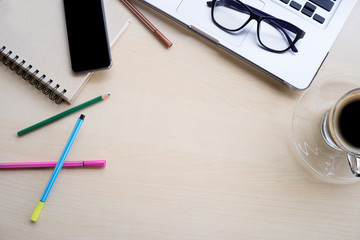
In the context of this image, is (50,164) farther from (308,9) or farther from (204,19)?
(308,9)

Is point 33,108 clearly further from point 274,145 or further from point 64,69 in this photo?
point 274,145

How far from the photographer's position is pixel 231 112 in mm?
638

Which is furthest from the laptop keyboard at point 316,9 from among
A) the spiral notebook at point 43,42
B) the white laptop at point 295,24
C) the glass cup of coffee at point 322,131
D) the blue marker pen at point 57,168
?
the blue marker pen at point 57,168

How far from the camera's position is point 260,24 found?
0.64 m

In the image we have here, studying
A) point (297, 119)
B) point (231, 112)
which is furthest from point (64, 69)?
point (297, 119)

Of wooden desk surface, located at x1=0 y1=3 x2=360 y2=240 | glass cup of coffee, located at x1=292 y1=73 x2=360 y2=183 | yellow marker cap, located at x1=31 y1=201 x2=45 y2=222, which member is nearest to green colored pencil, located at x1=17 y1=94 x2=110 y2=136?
wooden desk surface, located at x1=0 y1=3 x2=360 y2=240

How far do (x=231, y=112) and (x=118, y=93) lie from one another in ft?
0.75

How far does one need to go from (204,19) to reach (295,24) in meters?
0.18

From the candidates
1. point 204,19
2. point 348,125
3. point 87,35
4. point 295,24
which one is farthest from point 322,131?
point 87,35

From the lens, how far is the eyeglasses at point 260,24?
0.62 m

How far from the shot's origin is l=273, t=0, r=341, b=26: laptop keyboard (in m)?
0.62

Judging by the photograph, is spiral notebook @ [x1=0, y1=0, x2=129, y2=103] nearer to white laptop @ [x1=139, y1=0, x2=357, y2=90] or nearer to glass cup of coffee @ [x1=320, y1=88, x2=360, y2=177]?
white laptop @ [x1=139, y1=0, x2=357, y2=90]

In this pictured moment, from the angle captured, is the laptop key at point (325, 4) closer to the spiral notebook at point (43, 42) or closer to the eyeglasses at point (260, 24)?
the eyeglasses at point (260, 24)

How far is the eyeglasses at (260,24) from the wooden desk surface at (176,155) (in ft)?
0.19
